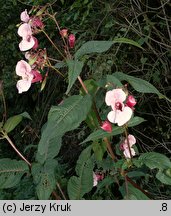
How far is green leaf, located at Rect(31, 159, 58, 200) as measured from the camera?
118 centimetres

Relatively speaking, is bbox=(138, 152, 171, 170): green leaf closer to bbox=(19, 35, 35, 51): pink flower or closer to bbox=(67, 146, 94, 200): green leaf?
bbox=(67, 146, 94, 200): green leaf

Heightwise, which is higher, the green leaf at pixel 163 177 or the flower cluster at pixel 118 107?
the flower cluster at pixel 118 107

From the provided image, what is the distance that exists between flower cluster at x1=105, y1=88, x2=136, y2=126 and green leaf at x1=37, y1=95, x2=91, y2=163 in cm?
6

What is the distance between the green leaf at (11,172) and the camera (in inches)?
47.7

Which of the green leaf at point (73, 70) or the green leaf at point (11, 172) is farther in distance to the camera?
the green leaf at point (11, 172)

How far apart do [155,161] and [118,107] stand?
0.56 ft

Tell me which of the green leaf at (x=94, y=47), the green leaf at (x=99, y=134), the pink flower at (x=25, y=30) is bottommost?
the green leaf at (x=99, y=134)

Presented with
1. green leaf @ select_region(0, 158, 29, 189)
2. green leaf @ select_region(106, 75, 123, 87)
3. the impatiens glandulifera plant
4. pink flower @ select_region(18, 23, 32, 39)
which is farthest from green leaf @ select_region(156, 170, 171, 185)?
pink flower @ select_region(18, 23, 32, 39)

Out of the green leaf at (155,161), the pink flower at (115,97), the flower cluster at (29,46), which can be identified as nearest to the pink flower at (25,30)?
the flower cluster at (29,46)

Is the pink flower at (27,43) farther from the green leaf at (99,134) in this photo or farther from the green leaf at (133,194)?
the green leaf at (133,194)

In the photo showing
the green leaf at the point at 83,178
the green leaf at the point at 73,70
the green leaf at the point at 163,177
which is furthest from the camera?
the green leaf at the point at 83,178

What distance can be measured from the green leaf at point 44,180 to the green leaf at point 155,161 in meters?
0.26

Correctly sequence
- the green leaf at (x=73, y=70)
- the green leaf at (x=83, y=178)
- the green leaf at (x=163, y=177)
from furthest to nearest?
the green leaf at (x=83, y=178), the green leaf at (x=163, y=177), the green leaf at (x=73, y=70)
